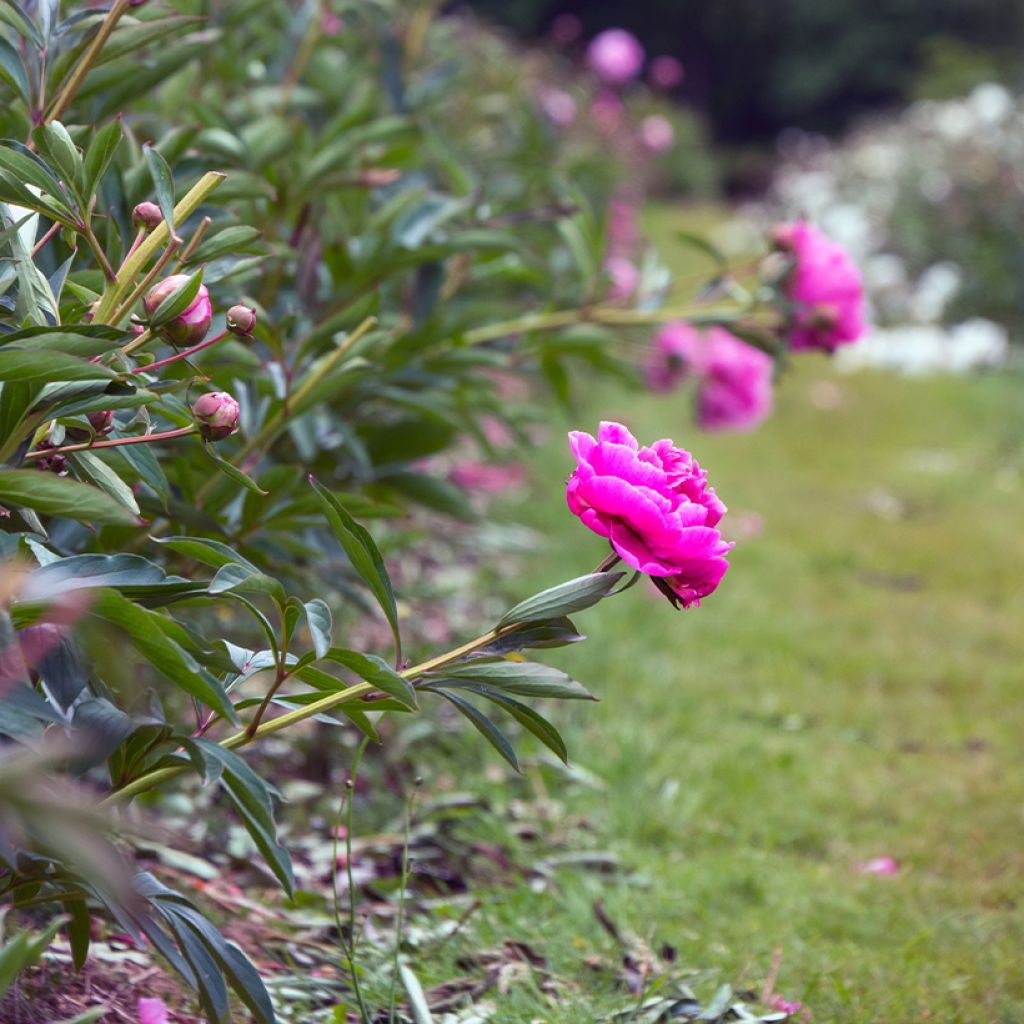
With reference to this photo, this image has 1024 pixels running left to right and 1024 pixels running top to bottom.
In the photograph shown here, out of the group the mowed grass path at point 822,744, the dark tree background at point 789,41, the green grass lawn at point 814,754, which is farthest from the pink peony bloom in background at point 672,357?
the dark tree background at point 789,41

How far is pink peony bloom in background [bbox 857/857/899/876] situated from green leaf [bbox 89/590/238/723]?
52.0 inches

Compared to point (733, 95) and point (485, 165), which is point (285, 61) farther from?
point (733, 95)

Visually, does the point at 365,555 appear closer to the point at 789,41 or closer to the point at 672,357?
the point at 672,357

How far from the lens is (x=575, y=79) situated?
9695mm

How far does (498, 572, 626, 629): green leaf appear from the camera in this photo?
0.94m

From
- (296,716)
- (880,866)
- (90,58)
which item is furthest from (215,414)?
(880,866)

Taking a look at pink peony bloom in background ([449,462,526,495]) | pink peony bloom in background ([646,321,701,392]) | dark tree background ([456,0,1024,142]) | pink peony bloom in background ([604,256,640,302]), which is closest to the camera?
pink peony bloom in background ([604,256,640,302])

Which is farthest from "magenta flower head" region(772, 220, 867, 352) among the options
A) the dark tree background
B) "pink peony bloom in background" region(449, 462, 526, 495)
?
the dark tree background

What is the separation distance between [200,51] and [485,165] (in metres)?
1.53

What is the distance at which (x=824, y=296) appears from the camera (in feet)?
6.34

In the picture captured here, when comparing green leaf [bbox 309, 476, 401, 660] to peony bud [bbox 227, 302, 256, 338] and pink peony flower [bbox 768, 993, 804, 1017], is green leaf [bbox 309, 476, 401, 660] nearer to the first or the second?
peony bud [bbox 227, 302, 256, 338]

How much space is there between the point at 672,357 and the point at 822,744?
2.75 feet

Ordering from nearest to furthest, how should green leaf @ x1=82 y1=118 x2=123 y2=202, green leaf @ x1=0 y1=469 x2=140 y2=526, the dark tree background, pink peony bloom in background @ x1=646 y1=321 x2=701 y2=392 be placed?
green leaf @ x1=0 y1=469 x2=140 y2=526 → green leaf @ x1=82 y1=118 x2=123 y2=202 → pink peony bloom in background @ x1=646 y1=321 x2=701 y2=392 → the dark tree background

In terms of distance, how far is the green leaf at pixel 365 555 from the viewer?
3.08ft
